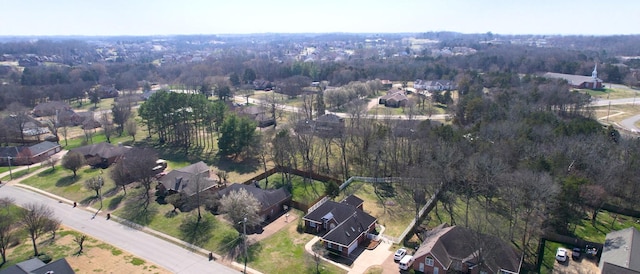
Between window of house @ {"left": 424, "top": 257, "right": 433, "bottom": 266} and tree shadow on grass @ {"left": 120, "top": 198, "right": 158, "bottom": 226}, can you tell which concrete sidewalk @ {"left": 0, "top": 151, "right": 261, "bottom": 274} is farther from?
window of house @ {"left": 424, "top": 257, "right": 433, "bottom": 266}

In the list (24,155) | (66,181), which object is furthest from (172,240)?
(24,155)

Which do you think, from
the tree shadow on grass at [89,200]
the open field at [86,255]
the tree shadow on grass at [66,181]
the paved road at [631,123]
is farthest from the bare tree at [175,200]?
the paved road at [631,123]

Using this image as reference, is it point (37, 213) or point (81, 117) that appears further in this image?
point (81, 117)

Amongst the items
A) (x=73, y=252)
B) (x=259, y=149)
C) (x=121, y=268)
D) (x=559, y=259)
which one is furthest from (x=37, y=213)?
(x=559, y=259)

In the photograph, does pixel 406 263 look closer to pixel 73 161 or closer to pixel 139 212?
pixel 139 212

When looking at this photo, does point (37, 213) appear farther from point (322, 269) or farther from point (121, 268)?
point (322, 269)

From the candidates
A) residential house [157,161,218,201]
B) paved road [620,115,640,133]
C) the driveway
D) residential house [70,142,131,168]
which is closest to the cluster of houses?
paved road [620,115,640,133]

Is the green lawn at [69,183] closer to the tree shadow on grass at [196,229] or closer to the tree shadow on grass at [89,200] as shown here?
the tree shadow on grass at [89,200]

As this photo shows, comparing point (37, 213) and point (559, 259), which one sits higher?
point (37, 213)
